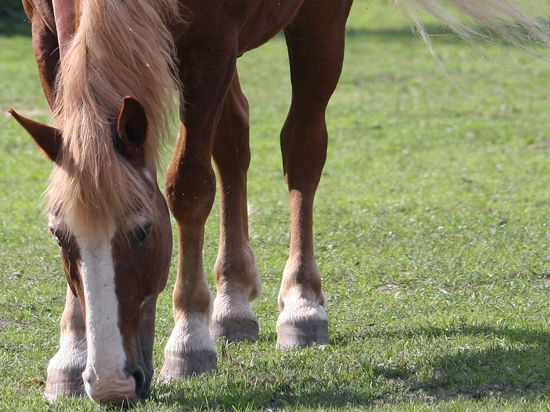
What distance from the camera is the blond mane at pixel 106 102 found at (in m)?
3.41

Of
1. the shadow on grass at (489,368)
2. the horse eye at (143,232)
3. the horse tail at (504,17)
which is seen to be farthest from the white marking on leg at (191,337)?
the horse tail at (504,17)

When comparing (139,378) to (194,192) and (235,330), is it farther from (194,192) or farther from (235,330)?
(235,330)

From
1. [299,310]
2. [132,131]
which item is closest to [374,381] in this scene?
[299,310]

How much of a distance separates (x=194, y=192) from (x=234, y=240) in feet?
3.20

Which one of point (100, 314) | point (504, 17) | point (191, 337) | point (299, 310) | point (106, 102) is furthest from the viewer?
point (504, 17)

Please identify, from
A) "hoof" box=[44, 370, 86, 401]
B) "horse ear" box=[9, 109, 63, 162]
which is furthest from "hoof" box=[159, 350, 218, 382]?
"horse ear" box=[9, 109, 63, 162]

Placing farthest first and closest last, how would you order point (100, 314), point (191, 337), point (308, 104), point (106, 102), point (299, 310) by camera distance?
point (308, 104)
point (299, 310)
point (191, 337)
point (106, 102)
point (100, 314)

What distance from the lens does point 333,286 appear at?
6148 mm

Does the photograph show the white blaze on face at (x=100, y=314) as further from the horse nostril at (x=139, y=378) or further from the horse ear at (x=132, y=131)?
the horse ear at (x=132, y=131)

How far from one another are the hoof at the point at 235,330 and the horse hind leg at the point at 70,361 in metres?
0.98

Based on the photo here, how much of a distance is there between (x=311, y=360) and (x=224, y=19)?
1.59m

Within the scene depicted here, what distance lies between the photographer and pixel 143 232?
356cm

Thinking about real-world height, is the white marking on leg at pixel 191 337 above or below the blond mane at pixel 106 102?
below

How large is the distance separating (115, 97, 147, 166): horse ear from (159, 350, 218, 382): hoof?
1.12 metres
